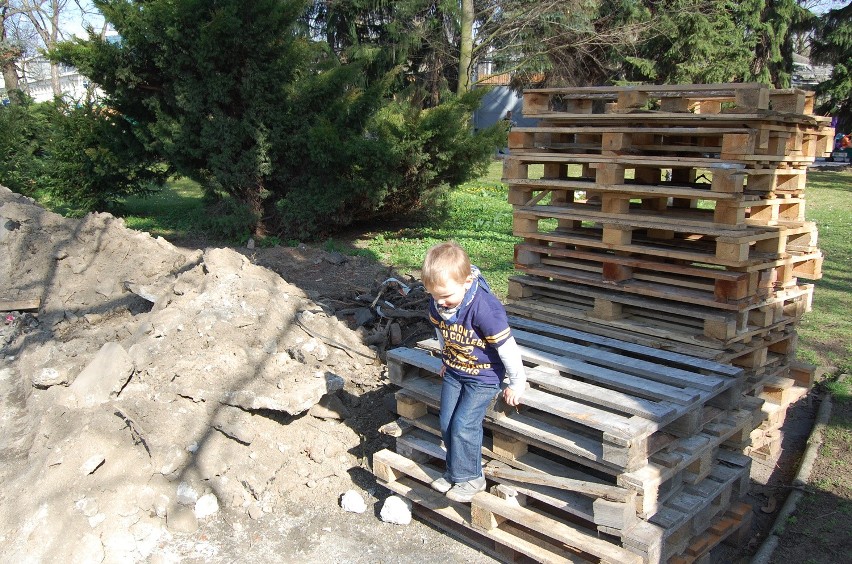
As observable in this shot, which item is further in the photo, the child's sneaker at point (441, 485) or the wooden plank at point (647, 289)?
the wooden plank at point (647, 289)

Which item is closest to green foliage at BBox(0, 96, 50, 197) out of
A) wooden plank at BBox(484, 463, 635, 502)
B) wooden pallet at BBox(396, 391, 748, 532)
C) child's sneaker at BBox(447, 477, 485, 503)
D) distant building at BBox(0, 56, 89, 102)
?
distant building at BBox(0, 56, 89, 102)

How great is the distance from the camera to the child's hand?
11.9 ft

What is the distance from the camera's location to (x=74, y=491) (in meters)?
4.12

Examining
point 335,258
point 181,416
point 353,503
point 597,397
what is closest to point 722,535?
point 597,397

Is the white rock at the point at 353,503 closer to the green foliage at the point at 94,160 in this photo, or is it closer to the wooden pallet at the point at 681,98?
the wooden pallet at the point at 681,98

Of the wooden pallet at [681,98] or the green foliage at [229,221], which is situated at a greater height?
the wooden pallet at [681,98]

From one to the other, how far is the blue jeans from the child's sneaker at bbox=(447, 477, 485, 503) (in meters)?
0.03

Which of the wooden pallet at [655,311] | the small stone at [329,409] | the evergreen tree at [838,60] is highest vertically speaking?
the evergreen tree at [838,60]

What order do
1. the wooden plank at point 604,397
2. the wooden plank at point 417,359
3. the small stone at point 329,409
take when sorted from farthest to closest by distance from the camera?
the small stone at point 329,409 < the wooden plank at point 417,359 < the wooden plank at point 604,397

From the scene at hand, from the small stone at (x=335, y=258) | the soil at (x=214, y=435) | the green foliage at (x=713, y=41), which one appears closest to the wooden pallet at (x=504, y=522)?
the soil at (x=214, y=435)

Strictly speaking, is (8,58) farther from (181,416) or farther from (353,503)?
(353,503)

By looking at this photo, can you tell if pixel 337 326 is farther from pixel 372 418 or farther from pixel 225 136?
pixel 225 136

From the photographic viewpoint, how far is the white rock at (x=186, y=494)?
4.24 metres

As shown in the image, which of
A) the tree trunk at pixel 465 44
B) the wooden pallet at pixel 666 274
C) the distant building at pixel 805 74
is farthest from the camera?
the distant building at pixel 805 74
